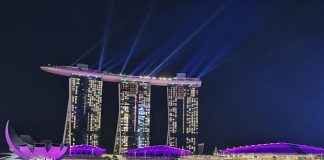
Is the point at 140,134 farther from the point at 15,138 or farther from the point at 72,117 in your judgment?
the point at 15,138

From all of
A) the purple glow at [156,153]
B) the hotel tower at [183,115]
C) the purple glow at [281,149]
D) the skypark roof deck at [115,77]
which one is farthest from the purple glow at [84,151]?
the purple glow at [281,149]

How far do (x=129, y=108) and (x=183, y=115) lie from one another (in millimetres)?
13654

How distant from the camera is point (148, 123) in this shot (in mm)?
106688

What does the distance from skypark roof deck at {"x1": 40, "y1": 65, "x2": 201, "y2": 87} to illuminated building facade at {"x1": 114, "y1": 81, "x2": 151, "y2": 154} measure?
1.77m

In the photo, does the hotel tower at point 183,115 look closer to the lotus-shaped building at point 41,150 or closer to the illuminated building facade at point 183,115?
the illuminated building facade at point 183,115

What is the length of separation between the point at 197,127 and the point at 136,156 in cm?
2376

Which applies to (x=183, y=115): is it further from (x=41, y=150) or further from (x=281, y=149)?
(x=41, y=150)

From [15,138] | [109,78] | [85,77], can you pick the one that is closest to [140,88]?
[109,78]

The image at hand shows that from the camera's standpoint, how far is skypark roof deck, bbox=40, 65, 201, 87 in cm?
9267

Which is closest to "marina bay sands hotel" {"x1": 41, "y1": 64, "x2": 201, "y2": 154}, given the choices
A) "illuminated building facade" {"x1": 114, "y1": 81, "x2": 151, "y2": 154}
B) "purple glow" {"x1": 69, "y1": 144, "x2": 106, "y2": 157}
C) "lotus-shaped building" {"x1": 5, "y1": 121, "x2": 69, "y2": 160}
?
"illuminated building facade" {"x1": 114, "y1": 81, "x2": 151, "y2": 154}

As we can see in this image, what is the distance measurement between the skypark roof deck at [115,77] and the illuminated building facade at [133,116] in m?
1.77

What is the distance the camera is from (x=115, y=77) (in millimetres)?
102125

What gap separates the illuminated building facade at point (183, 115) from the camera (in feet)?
354

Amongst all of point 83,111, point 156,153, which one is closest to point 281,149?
point 156,153
